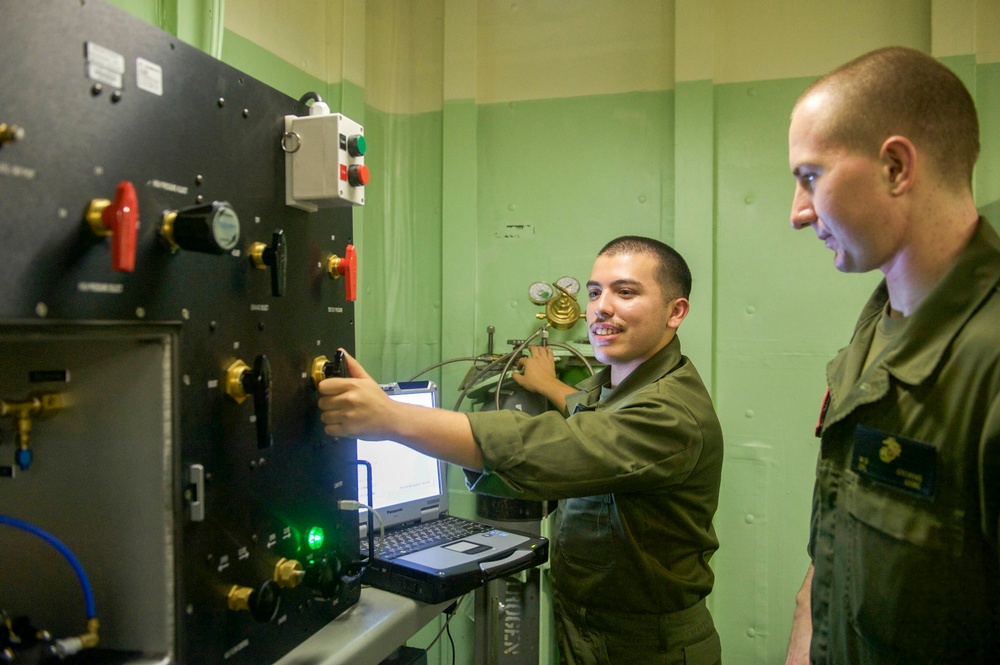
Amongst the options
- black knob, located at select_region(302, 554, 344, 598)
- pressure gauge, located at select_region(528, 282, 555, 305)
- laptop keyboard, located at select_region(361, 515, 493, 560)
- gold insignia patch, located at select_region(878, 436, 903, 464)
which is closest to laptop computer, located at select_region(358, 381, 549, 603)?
laptop keyboard, located at select_region(361, 515, 493, 560)

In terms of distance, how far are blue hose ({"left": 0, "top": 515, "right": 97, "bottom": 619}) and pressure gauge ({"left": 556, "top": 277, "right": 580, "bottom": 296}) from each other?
66.7 inches

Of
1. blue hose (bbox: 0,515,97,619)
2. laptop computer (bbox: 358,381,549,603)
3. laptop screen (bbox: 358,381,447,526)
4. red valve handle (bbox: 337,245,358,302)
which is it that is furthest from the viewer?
laptop screen (bbox: 358,381,447,526)

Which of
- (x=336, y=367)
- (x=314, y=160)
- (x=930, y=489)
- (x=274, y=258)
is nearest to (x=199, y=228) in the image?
(x=274, y=258)

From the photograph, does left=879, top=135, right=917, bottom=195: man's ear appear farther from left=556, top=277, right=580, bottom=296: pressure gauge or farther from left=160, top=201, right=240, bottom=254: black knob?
left=556, top=277, right=580, bottom=296: pressure gauge

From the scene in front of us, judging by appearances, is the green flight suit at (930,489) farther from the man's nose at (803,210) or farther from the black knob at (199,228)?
the black knob at (199,228)

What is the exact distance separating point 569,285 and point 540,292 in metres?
0.11

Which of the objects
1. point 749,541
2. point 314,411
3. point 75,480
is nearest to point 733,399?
point 749,541

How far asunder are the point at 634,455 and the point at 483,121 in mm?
1569

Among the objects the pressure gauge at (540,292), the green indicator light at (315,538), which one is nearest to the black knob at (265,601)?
the green indicator light at (315,538)

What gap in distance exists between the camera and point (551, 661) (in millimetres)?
2182

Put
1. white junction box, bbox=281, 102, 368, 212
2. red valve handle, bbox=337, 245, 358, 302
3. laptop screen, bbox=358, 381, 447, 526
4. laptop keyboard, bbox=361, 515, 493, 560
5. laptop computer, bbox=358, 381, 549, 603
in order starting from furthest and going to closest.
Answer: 1. laptop screen, bbox=358, 381, 447, 526
2. laptop keyboard, bbox=361, 515, 493, 560
3. laptop computer, bbox=358, 381, 549, 603
4. red valve handle, bbox=337, 245, 358, 302
5. white junction box, bbox=281, 102, 368, 212

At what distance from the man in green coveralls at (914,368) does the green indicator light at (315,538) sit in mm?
800

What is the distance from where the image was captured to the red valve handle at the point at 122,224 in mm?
630

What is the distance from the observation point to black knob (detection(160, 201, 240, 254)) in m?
0.71
